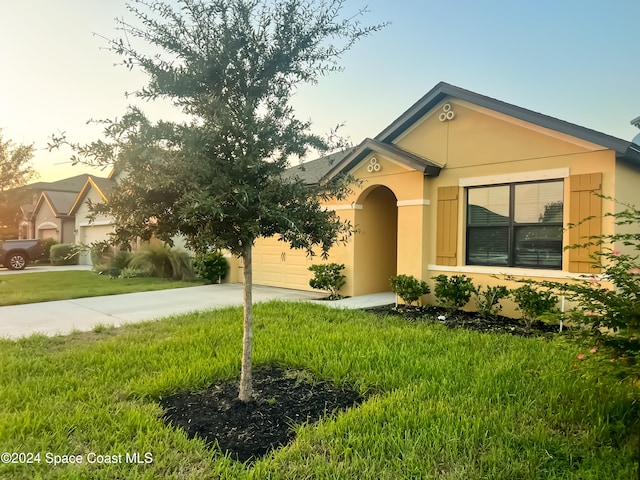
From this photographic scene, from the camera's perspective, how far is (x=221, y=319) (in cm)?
702

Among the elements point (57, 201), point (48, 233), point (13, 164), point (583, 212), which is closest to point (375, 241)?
point (583, 212)

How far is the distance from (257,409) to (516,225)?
6227mm

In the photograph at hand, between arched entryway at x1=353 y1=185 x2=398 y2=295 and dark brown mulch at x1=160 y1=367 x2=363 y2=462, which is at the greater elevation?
arched entryway at x1=353 y1=185 x2=398 y2=295

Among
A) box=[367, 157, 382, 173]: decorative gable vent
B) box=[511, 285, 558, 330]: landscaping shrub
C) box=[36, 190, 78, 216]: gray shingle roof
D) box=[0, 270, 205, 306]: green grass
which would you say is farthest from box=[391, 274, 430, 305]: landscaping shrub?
box=[36, 190, 78, 216]: gray shingle roof

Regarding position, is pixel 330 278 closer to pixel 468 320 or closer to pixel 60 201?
pixel 468 320

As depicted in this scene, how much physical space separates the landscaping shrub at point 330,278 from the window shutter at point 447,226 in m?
2.48

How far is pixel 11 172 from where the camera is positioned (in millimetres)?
16781

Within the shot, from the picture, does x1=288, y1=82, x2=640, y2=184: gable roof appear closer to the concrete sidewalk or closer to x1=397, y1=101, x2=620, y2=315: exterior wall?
x1=397, y1=101, x2=620, y2=315: exterior wall

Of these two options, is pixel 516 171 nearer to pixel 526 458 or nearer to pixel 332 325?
pixel 332 325

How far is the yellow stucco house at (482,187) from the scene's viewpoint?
6793 mm

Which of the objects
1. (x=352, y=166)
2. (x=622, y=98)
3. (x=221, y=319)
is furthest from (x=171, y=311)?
(x=622, y=98)

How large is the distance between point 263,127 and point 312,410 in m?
2.56

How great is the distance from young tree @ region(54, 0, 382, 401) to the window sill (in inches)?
180

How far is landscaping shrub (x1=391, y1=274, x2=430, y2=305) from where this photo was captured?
330 inches
